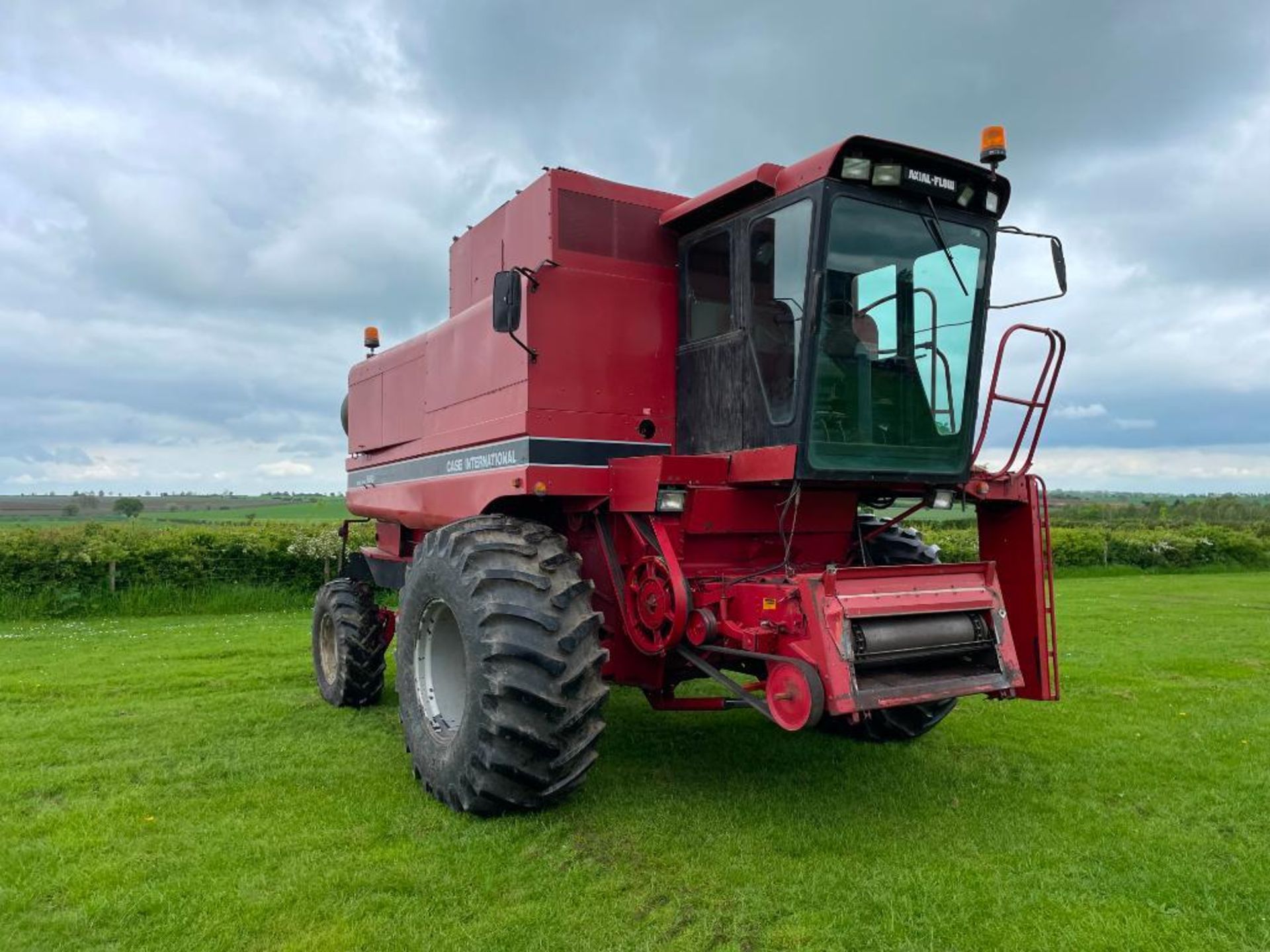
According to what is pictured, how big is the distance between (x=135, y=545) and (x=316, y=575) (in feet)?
10.5

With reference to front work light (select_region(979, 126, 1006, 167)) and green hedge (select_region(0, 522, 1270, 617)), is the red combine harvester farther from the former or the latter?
green hedge (select_region(0, 522, 1270, 617))

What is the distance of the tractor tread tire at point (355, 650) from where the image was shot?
8.11m

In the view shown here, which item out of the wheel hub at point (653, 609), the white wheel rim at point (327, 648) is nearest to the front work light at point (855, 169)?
the wheel hub at point (653, 609)

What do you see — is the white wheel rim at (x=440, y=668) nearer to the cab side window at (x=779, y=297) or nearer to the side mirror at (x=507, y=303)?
the side mirror at (x=507, y=303)

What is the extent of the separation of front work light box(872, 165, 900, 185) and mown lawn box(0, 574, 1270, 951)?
136 inches

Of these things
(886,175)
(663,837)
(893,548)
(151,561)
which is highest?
(886,175)

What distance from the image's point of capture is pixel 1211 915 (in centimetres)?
402

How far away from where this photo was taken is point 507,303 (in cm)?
545

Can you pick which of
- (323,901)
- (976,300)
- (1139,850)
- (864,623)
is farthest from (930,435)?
(323,901)

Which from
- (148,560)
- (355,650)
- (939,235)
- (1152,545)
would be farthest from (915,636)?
(1152,545)

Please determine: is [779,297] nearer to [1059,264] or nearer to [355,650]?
[1059,264]

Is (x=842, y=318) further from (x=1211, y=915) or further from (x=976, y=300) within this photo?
(x=1211, y=915)

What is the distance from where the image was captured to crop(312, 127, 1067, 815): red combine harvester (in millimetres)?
4859

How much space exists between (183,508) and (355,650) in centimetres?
4563
